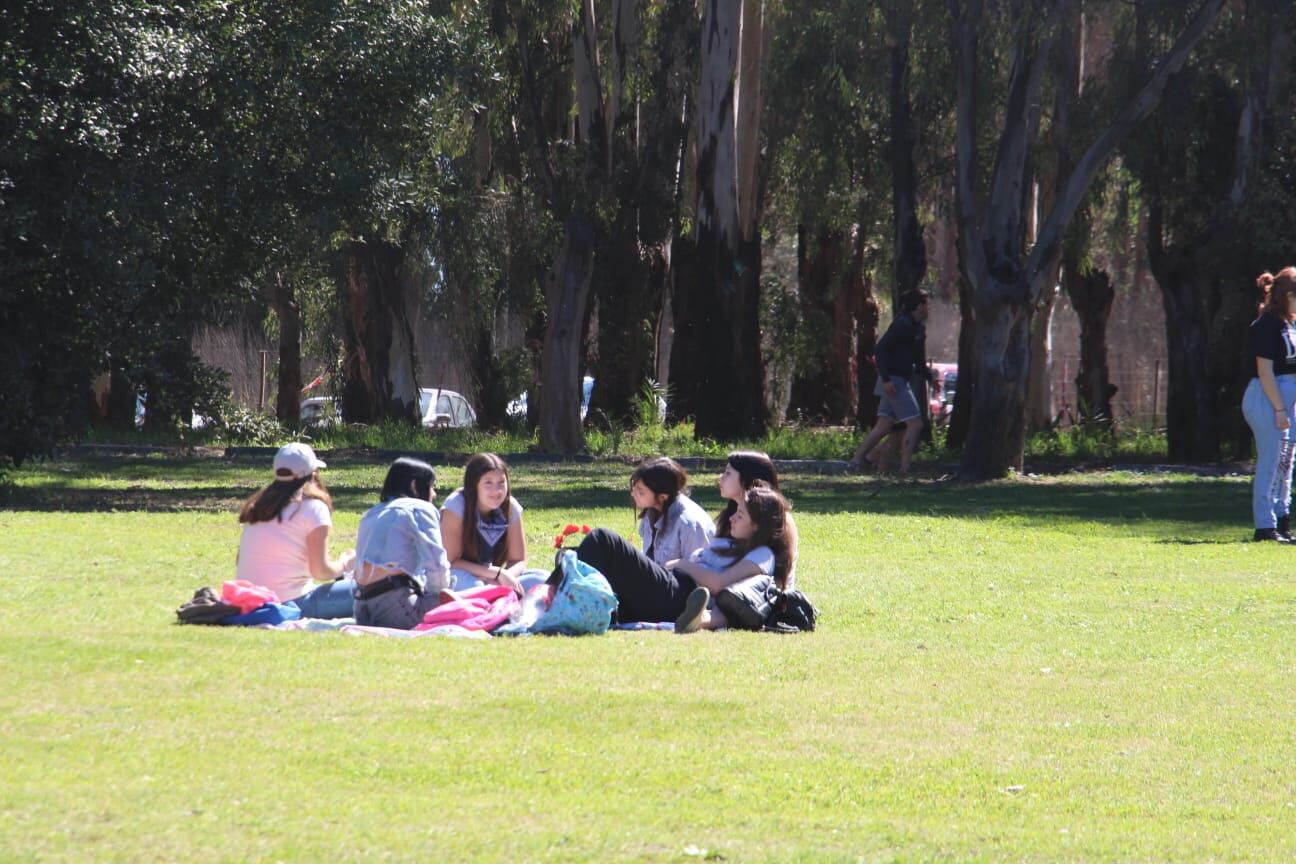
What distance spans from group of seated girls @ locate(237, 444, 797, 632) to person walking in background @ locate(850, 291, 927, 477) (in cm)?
1141

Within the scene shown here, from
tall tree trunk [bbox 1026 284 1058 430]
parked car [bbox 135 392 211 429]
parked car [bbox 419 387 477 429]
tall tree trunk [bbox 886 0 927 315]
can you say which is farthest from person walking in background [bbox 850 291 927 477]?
parked car [bbox 419 387 477 429]

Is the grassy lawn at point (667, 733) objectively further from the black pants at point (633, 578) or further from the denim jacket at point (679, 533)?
the denim jacket at point (679, 533)

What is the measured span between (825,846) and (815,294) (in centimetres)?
3218

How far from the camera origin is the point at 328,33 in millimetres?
19219

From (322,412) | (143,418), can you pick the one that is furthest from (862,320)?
(143,418)

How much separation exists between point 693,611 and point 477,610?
1.19m

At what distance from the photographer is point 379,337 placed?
36.7m

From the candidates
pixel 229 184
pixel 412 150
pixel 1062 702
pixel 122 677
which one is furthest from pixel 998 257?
pixel 122 677

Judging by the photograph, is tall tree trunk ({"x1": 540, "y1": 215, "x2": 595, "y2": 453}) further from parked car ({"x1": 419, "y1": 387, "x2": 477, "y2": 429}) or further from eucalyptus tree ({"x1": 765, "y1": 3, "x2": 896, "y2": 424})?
parked car ({"x1": 419, "y1": 387, "x2": 477, "y2": 429})

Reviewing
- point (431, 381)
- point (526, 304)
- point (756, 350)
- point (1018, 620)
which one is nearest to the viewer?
point (1018, 620)

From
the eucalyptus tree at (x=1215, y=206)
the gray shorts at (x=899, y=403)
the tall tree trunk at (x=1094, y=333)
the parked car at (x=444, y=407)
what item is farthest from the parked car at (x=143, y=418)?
the tall tree trunk at (x=1094, y=333)

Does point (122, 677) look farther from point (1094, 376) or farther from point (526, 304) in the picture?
point (1094, 376)

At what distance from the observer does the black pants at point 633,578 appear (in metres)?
10.0

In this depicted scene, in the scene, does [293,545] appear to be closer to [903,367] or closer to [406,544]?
[406,544]
